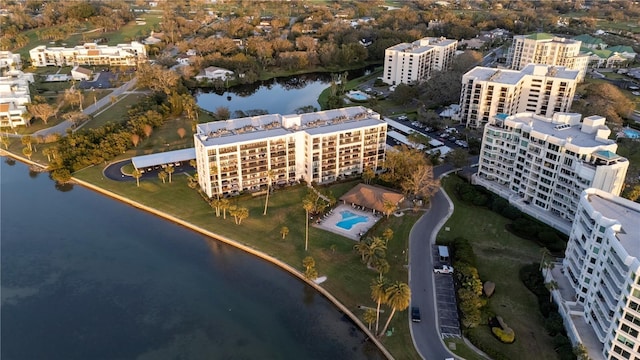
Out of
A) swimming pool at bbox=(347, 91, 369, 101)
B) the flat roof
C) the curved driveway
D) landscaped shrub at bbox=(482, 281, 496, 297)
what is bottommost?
the curved driveway

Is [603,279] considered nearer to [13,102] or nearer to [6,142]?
[6,142]

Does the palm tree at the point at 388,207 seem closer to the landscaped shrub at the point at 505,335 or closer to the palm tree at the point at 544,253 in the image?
the palm tree at the point at 544,253

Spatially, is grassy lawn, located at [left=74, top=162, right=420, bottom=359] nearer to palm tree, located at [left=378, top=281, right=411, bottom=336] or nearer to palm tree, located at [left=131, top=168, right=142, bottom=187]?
palm tree, located at [left=131, top=168, right=142, bottom=187]

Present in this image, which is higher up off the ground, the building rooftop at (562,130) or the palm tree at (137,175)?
the building rooftop at (562,130)

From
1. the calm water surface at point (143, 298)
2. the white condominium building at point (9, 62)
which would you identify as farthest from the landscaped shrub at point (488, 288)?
the white condominium building at point (9, 62)

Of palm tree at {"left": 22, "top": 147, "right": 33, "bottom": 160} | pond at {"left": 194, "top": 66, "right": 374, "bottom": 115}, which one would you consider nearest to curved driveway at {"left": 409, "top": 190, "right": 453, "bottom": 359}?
pond at {"left": 194, "top": 66, "right": 374, "bottom": 115}
